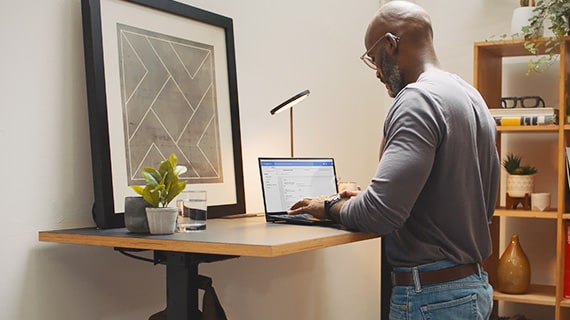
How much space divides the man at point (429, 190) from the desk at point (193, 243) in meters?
0.15

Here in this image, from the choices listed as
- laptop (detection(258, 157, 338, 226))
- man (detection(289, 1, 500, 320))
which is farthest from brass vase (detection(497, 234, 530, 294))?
man (detection(289, 1, 500, 320))

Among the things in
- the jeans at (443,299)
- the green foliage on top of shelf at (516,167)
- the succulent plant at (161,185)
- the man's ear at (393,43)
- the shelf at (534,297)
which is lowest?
the shelf at (534,297)

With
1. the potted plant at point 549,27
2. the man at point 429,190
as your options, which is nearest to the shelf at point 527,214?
the potted plant at point 549,27

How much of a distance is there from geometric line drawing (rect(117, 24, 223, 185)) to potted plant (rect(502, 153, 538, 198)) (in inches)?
60.5

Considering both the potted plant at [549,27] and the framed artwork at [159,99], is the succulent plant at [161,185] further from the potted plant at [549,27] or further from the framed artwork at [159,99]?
the potted plant at [549,27]

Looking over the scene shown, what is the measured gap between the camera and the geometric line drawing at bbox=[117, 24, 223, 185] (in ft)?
7.20

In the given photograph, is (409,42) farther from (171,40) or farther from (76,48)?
(76,48)

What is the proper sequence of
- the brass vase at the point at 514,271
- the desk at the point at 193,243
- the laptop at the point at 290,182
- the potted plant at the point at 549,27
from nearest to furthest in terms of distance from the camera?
1. the desk at the point at 193,243
2. the laptop at the point at 290,182
3. the potted plant at the point at 549,27
4. the brass vase at the point at 514,271

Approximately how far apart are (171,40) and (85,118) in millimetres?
418

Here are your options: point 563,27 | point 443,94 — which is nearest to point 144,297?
point 443,94

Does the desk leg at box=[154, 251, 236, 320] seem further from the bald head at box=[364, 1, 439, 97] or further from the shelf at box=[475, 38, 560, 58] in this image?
the shelf at box=[475, 38, 560, 58]

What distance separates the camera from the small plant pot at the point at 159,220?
190cm

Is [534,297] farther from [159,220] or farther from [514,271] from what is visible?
[159,220]

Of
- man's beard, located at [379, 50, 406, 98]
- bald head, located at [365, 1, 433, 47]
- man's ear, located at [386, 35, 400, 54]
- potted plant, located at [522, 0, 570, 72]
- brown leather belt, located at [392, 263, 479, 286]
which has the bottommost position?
brown leather belt, located at [392, 263, 479, 286]
